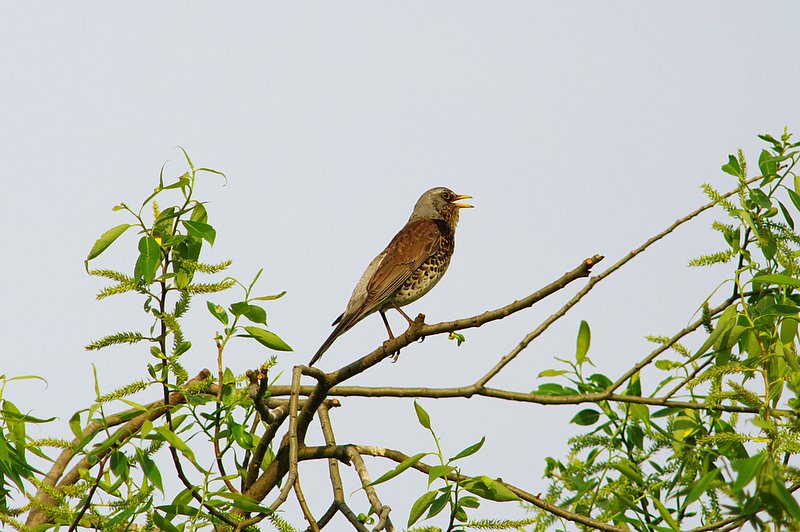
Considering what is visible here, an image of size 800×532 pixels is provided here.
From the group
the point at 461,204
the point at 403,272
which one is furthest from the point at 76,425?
the point at 461,204

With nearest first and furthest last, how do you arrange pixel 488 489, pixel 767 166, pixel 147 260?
pixel 488 489 → pixel 147 260 → pixel 767 166

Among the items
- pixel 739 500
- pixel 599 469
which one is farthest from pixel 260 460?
pixel 739 500

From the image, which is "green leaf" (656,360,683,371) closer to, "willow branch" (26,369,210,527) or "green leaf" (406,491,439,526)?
"green leaf" (406,491,439,526)

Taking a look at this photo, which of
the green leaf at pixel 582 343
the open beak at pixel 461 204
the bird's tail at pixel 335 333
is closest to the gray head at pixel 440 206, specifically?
the open beak at pixel 461 204

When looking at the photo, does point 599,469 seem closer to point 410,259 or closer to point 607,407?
point 607,407

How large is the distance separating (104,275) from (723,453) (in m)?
2.86

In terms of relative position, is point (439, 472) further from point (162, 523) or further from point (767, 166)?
point (767, 166)

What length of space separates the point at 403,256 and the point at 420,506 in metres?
5.10

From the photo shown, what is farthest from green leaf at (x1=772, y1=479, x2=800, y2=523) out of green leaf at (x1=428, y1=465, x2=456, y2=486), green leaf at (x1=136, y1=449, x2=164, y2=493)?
green leaf at (x1=136, y1=449, x2=164, y2=493)

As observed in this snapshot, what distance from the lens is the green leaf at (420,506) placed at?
339cm

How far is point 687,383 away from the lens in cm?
412

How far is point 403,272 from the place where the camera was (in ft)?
26.9

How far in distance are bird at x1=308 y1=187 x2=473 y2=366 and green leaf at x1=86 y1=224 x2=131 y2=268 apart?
3191 mm

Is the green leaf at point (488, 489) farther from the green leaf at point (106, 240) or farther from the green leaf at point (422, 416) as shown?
the green leaf at point (106, 240)
